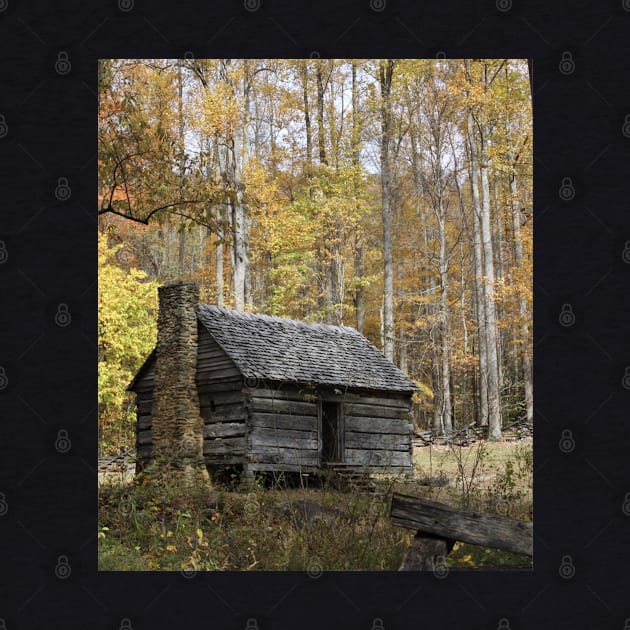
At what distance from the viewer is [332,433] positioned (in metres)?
12.5

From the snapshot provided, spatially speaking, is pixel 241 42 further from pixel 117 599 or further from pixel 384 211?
pixel 384 211

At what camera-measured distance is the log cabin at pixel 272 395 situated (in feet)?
36.2

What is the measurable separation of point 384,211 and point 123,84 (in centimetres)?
844

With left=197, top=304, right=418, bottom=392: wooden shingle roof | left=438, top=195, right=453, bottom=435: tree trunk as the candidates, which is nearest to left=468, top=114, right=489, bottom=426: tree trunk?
left=438, top=195, right=453, bottom=435: tree trunk

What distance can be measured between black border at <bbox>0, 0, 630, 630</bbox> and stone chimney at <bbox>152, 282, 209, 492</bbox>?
6.09m

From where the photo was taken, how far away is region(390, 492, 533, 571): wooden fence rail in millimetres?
4734

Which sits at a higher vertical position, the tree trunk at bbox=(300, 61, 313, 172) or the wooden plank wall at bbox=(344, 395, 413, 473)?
the tree trunk at bbox=(300, 61, 313, 172)

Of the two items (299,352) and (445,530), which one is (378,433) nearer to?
(299,352)

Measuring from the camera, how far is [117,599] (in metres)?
4.79

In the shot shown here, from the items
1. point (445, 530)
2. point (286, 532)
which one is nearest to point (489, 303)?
point (286, 532)

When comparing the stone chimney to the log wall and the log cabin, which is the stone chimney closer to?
the log cabin
